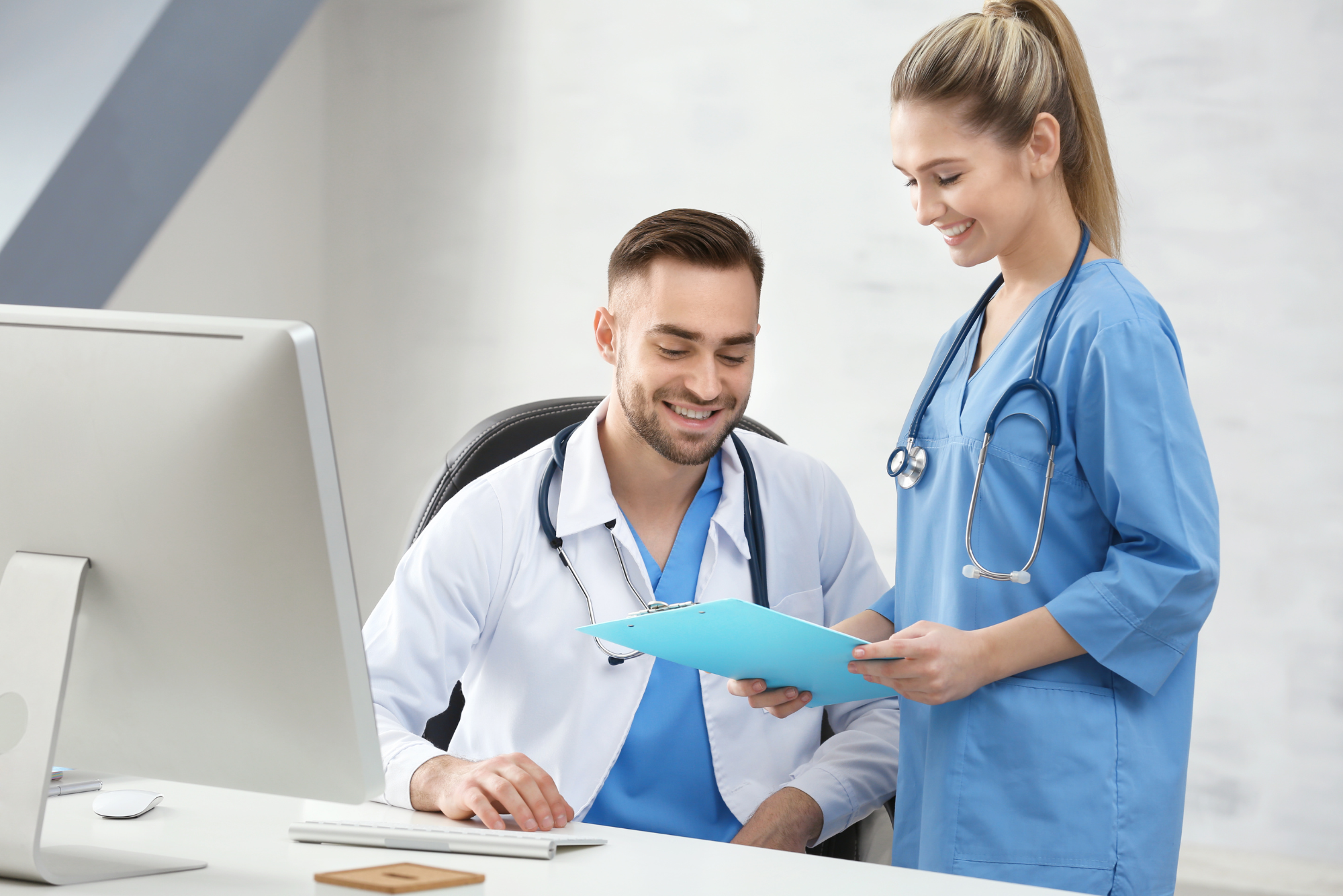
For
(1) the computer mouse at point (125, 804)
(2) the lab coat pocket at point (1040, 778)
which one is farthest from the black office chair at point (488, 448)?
(1) the computer mouse at point (125, 804)

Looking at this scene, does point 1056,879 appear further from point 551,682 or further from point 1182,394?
point 551,682

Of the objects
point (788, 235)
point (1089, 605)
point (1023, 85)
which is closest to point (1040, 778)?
point (1089, 605)

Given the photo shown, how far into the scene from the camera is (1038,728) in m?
1.17

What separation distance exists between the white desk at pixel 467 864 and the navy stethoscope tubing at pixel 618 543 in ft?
1.37

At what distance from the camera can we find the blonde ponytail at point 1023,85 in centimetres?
123

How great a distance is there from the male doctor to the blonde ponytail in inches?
17.4

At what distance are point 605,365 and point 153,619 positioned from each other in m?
2.04

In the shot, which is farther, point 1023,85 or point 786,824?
point 786,824

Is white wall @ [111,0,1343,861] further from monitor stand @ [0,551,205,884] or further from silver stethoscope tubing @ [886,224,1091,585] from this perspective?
monitor stand @ [0,551,205,884]

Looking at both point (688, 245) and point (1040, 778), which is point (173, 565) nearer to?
point (1040, 778)

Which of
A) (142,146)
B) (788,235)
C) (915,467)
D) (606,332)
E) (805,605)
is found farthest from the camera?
(788,235)

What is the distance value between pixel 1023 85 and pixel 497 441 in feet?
2.83

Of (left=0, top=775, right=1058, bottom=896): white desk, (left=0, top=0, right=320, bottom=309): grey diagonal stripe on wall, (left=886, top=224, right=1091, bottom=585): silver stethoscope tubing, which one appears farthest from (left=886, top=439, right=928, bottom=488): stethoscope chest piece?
(left=0, top=0, right=320, bottom=309): grey diagonal stripe on wall

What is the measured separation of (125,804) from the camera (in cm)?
108
